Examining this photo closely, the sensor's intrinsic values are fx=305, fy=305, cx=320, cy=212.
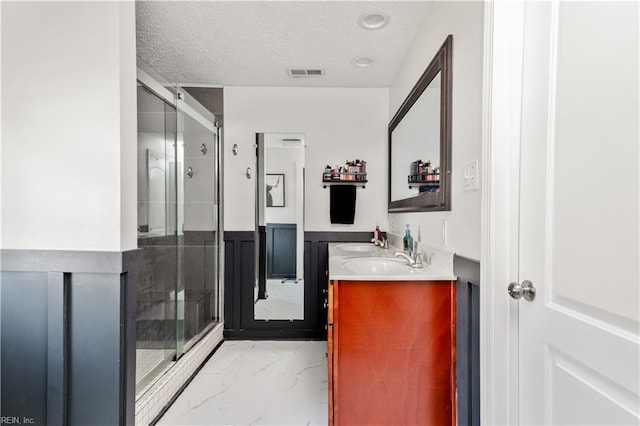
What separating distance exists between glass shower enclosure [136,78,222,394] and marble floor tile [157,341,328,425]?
0.29 metres

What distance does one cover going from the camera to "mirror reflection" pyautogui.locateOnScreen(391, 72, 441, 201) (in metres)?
1.64

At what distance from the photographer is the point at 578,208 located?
31.4 inches

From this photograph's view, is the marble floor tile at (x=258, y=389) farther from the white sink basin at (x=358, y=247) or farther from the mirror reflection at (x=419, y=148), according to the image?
the mirror reflection at (x=419, y=148)

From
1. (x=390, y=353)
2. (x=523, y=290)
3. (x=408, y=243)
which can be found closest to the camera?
(x=523, y=290)

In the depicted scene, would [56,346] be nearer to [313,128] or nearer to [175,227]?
[175,227]

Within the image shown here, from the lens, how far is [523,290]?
0.97 m

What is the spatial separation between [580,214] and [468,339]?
72 cm

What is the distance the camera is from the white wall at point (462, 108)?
3.91 feet

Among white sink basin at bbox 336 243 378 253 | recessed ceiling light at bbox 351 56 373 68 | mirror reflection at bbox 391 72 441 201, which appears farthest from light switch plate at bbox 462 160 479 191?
recessed ceiling light at bbox 351 56 373 68

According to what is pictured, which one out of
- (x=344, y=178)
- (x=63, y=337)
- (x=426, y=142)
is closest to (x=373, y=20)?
(x=426, y=142)

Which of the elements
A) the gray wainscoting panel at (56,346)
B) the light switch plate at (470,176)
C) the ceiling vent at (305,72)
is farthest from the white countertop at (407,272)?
the ceiling vent at (305,72)

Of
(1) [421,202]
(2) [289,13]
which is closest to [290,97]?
(2) [289,13]

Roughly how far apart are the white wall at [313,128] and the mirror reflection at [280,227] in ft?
0.28

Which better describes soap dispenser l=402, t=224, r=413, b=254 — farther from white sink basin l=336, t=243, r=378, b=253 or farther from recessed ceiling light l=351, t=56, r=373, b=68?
recessed ceiling light l=351, t=56, r=373, b=68
